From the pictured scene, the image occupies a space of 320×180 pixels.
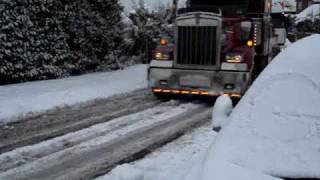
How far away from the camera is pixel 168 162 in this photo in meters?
6.68

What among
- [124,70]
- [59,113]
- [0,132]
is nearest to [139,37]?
[124,70]

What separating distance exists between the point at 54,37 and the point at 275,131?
11722 millimetres

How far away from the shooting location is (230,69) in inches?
433

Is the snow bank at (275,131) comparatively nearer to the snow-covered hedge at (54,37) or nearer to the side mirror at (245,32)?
the side mirror at (245,32)

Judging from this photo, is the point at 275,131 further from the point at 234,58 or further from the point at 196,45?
the point at 196,45

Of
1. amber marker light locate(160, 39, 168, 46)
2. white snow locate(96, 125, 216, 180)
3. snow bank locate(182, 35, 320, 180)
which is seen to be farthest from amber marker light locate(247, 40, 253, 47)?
snow bank locate(182, 35, 320, 180)

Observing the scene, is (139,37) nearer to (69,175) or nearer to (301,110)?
(69,175)

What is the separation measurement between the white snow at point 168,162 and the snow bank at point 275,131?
184 centimetres

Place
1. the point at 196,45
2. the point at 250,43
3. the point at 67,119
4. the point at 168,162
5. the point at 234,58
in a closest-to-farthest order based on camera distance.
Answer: the point at 168,162 < the point at 67,119 < the point at 234,58 < the point at 196,45 < the point at 250,43

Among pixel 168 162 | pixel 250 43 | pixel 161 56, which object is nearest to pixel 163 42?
pixel 161 56

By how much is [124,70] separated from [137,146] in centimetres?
1065

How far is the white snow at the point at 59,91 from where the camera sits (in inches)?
408

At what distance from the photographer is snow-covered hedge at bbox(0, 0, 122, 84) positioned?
1311 centimetres

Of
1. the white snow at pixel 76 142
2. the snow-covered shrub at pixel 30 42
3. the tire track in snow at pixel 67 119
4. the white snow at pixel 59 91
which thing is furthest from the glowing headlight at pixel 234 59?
the snow-covered shrub at pixel 30 42
